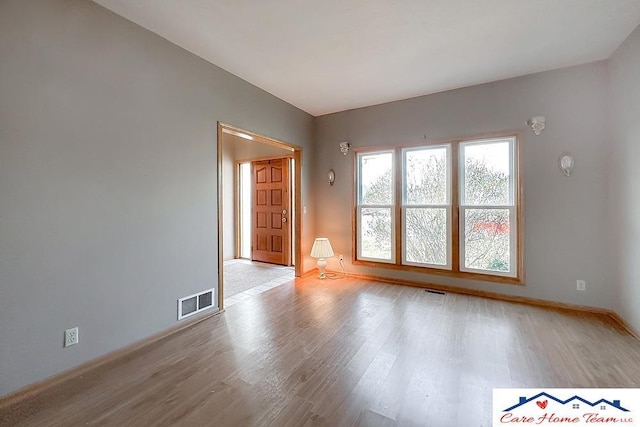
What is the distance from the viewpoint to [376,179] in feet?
14.5

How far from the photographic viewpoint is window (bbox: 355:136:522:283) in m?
3.49

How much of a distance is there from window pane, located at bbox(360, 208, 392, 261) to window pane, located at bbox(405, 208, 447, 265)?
0.30 metres

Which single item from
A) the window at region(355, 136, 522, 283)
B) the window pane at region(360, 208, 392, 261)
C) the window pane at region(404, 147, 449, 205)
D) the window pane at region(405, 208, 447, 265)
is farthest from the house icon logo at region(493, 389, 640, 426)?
the window pane at region(360, 208, 392, 261)

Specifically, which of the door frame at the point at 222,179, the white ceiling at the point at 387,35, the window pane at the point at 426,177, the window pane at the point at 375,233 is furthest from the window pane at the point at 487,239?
the door frame at the point at 222,179

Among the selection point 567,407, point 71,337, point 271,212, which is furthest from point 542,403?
point 271,212

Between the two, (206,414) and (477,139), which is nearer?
(206,414)

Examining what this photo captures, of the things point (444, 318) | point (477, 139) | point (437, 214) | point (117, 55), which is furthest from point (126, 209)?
point (477, 139)

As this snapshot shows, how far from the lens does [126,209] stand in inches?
89.5

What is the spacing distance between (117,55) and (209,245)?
1887 millimetres

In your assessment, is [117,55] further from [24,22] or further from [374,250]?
[374,250]

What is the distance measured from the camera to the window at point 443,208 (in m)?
3.49

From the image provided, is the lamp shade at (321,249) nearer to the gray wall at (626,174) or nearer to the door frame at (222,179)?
the door frame at (222,179)

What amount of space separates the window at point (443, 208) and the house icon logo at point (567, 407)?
6.14 feet

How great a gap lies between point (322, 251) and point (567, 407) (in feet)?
10.5
